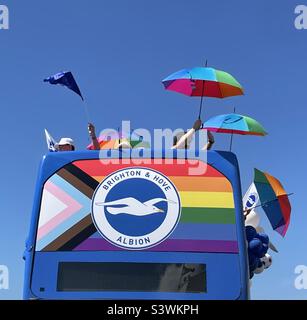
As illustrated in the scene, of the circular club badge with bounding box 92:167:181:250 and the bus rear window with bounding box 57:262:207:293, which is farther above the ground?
the circular club badge with bounding box 92:167:181:250

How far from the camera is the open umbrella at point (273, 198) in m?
9.90

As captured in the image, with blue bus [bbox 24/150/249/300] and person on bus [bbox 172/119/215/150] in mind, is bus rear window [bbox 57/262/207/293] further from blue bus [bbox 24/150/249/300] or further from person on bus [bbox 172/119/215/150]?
person on bus [bbox 172/119/215/150]

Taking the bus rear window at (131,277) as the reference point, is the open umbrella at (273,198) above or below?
above

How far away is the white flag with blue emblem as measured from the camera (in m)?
10.0

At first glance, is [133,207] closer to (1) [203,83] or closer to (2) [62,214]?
(2) [62,214]

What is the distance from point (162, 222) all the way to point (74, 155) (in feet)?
4.63

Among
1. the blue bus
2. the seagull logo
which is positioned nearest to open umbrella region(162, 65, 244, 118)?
the blue bus

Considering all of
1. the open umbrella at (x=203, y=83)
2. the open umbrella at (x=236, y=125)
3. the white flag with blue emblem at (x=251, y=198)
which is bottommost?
the white flag with blue emblem at (x=251, y=198)

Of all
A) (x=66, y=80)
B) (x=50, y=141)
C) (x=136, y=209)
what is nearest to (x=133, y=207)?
(x=136, y=209)

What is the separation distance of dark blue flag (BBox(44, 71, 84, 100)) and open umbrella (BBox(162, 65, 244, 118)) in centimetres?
164

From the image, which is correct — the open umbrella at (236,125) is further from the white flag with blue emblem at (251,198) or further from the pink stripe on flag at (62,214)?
the pink stripe on flag at (62,214)

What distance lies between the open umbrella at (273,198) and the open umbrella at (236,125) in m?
0.93

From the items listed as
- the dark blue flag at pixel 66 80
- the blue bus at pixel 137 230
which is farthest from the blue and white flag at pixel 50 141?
the blue bus at pixel 137 230
